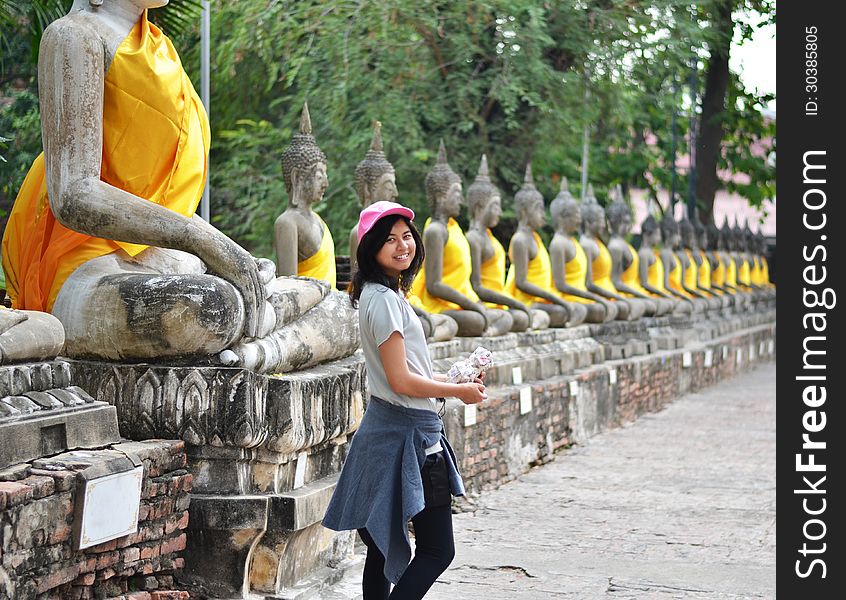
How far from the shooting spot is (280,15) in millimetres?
13594

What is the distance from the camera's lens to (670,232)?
1697 centimetres

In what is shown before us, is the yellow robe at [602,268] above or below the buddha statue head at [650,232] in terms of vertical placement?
below

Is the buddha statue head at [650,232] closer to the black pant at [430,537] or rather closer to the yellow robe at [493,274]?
the yellow robe at [493,274]

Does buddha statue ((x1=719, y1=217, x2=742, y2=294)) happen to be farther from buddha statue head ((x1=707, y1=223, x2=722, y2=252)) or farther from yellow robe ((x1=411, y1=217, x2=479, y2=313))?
yellow robe ((x1=411, y1=217, x2=479, y2=313))

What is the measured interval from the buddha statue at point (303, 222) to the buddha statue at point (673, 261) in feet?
33.6

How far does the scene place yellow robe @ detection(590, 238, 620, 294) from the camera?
1292 cm

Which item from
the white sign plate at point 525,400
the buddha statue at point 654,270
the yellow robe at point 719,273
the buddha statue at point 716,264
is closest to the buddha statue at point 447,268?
the white sign plate at point 525,400

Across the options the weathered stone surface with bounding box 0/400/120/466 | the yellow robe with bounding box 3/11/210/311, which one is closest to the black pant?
the weathered stone surface with bounding box 0/400/120/466

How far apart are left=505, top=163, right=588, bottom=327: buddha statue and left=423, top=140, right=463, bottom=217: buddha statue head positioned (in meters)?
1.89

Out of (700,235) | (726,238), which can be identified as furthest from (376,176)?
(726,238)

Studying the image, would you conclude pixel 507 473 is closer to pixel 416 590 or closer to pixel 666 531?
pixel 666 531

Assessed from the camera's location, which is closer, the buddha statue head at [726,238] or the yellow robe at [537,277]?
the yellow robe at [537,277]

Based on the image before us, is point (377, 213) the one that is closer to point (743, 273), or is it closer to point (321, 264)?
point (321, 264)

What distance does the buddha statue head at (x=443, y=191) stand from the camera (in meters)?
8.61
